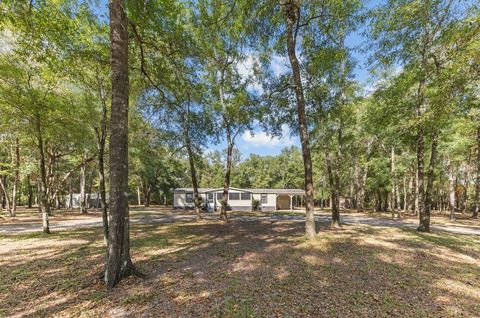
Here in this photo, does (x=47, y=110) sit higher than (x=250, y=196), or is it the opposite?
(x=47, y=110)

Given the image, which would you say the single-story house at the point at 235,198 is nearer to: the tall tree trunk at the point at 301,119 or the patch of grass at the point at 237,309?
the tall tree trunk at the point at 301,119

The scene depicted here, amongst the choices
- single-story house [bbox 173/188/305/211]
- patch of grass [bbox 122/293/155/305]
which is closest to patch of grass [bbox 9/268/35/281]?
patch of grass [bbox 122/293/155/305]

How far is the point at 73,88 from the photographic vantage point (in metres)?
11.7

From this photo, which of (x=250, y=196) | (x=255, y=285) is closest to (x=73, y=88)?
(x=255, y=285)

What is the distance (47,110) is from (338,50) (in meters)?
13.5

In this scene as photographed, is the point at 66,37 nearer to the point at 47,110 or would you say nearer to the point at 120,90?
the point at 47,110

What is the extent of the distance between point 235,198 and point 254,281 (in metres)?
25.7

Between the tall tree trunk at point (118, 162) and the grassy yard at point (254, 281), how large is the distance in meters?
0.44

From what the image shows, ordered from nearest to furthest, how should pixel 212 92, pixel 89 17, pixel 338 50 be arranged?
pixel 89 17, pixel 338 50, pixel 212 92

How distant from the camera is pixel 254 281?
4.95m

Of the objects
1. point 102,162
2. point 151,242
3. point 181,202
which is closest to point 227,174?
point 151,242

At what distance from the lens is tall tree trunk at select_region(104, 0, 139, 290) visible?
4.70 m

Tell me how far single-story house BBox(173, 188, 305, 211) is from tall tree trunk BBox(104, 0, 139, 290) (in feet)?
81.9

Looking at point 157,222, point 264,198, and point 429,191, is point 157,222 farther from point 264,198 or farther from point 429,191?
point 264,198
